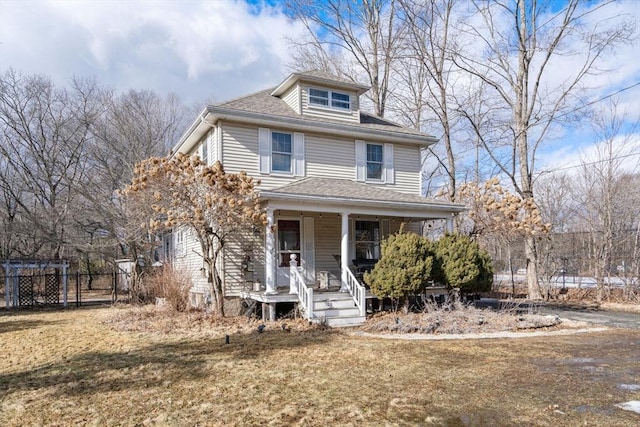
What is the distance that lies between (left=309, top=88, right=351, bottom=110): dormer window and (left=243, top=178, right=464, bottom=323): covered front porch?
2802 millimetres

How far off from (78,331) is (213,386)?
21.0 ft

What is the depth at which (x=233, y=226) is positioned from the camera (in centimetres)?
Answer: 1121

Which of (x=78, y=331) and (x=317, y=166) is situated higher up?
(x=317, y=166)

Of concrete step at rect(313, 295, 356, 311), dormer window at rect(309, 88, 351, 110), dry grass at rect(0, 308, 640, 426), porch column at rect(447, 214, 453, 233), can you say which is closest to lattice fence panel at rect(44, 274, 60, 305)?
dry grass at rect(0, 308, 640, 426)

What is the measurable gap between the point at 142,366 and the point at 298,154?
8.57m

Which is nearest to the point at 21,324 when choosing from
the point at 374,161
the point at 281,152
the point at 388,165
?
the point at 281,152

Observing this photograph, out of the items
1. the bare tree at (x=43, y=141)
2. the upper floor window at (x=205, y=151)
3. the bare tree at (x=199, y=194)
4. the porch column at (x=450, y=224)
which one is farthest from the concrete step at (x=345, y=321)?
the bare tree at (x=43, y=141)

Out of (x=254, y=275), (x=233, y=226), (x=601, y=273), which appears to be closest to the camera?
(x=233, y=226)

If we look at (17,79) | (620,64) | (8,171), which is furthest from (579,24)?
(8,171)

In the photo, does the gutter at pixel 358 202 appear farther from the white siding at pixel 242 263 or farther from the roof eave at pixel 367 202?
the white siding at pixel 242 263

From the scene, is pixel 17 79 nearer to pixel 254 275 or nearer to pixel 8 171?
pixel 8 171

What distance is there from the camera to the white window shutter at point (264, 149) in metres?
13.3

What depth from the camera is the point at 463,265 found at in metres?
11.9

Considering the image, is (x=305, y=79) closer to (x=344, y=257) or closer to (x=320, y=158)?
(x=320, y=158)
